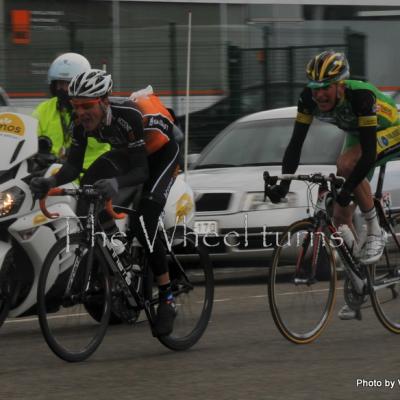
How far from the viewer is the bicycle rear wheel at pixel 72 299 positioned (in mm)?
7434

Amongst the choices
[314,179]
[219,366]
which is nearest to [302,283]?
[314,179]

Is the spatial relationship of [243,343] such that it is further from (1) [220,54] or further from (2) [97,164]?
(1) [220,54]

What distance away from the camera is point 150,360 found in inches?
311

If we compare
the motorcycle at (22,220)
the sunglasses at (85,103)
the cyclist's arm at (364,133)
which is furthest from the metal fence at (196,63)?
the sunglasses at (85,103)

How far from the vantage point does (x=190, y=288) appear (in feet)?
27.9

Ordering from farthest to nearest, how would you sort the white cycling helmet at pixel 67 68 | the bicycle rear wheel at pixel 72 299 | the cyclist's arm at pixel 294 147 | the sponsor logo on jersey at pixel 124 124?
the white cycling helmet at pixel 67 68 → the cyclist's arm at pixel 294 147 → the sponsor logo on jersey at pixel 124 124 → the bicycle rear wheel at pixel 72 299

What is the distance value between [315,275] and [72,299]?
161 cm

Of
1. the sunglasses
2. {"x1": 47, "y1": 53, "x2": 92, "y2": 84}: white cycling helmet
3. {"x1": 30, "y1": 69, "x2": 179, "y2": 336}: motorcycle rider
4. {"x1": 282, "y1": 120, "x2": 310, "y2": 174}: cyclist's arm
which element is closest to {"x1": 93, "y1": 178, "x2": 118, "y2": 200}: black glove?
{"x1": 30, "y1": 69, "x2": 179, "y2": 336}: motorcycle rider

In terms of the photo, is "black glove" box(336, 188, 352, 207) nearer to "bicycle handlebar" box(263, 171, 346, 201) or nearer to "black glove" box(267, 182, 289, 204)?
"bicycle handlebar" box(263, 171, 346, 201)

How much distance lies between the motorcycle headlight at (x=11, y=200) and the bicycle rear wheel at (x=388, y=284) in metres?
2.30

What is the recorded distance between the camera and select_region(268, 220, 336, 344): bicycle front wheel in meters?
8.16

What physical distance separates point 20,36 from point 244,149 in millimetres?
5133

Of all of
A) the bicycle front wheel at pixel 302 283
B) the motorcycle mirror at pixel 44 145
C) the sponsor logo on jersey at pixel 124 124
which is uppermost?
the sponsor logo on jersey at pixel 124 124

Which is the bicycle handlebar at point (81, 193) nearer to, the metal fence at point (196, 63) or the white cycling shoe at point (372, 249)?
the white cycling shoe at point (372, 249)
